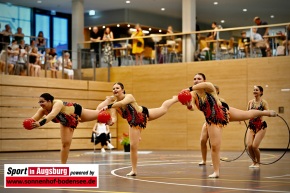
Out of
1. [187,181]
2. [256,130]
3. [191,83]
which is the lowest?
[187,181]

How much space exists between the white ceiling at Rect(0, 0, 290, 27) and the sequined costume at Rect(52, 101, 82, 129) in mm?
20753

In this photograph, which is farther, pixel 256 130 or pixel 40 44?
pixel 40 44

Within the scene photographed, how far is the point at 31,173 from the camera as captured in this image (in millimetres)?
9875

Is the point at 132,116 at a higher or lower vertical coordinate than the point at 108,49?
lower

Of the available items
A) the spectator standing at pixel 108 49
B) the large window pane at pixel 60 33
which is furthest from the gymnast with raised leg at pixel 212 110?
the large window pane at pixel 60 33

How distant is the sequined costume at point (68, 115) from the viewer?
13070 millimetres

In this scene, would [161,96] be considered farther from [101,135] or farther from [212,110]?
[212,110]

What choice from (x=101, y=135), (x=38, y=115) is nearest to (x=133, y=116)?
(x=38, y=115)

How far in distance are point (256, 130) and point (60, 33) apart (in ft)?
74.5

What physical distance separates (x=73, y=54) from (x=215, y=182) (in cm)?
1767

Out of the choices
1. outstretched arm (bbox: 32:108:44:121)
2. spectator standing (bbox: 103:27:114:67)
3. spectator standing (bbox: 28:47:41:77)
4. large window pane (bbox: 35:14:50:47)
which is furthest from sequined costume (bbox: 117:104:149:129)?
large window pane (bbox: 35:14:50:47)

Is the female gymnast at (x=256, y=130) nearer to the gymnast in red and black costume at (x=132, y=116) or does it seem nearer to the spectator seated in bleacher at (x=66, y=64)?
the gymnast in red and black costume at (x=132, y=116)

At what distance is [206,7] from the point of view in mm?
34469

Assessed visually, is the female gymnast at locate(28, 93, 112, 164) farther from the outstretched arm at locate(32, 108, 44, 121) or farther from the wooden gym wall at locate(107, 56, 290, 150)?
the wooden gym wall at locate(107, 56, 290, 150)
